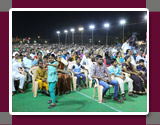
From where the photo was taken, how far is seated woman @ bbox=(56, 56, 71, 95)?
5.25m

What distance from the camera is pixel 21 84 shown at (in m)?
5.29

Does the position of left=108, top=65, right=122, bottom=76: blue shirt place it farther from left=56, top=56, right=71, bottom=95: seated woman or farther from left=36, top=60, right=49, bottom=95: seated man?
left=36, top=60, right=49, bottom=95: seated man

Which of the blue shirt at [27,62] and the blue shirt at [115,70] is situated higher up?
the blue shirt at [27,62]

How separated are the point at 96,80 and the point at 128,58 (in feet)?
5.12

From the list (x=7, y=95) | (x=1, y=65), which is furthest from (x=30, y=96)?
(x=1, y=65)

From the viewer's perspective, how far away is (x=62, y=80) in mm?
5328

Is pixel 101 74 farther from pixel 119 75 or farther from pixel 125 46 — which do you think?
pixel 125 46

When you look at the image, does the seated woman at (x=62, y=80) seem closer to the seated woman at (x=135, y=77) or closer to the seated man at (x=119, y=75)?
the seated man at (x=119, y=75)

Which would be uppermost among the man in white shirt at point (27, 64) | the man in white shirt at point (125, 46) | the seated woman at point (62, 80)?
the man in white shirt at point (125, 46)

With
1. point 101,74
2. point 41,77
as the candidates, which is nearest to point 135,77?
Answer: point 101,74

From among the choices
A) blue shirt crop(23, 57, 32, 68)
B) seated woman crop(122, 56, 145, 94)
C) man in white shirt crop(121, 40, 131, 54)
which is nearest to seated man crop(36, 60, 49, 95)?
blue shirt crop(23, 57, 32, 68)

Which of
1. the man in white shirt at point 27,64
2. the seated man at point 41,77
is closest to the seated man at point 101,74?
the seated man at point 41,77

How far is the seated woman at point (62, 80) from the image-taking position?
5.25 metres
